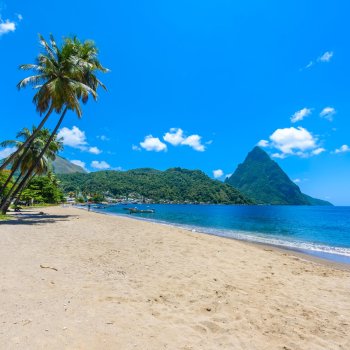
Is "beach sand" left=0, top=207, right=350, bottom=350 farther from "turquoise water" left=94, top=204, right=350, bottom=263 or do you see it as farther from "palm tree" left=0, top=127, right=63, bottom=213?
"palm tree" left=0, top=127, right=63, bottom=213

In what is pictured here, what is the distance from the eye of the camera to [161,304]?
203 inches

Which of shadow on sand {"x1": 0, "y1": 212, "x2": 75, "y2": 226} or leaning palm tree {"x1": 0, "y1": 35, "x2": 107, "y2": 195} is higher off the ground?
leaning palm tree {"x1": 0, "y1": 35, "x2": 107, "y2": 195}

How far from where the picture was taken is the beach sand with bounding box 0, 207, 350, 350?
384 centimetres

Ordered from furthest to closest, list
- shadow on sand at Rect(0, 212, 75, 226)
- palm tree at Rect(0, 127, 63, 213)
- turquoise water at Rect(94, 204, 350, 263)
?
palm tree at Rect(0, 127, 63, 213), turquoise water at Rect(94, 204, 350, 263), shadow on sand at Rect(0, 212, 75, 226)

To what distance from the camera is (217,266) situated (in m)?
8.77

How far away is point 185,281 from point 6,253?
5.59m

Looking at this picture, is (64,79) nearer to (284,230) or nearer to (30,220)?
(30,220)

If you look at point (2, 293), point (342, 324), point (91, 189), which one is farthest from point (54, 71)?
point (91, 189)

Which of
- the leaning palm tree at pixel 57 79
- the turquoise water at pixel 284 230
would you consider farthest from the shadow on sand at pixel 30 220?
the turquoise water at pixel 284 230

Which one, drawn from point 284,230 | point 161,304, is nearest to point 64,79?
point 161,304

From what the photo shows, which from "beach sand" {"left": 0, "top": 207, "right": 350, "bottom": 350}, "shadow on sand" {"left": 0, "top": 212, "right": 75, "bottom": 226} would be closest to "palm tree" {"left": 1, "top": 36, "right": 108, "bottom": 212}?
"shadow on sand" {"left": 0, "top": 212, "right": 75, "bottom": 226}

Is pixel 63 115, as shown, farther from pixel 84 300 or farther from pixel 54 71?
pixel 84 300

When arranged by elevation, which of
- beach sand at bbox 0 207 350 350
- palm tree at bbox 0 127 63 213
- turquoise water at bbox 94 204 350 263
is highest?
palm tree at bbox 0 127 63 213

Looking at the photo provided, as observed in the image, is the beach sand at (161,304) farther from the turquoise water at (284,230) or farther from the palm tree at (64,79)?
the palm tree at (64,79)
